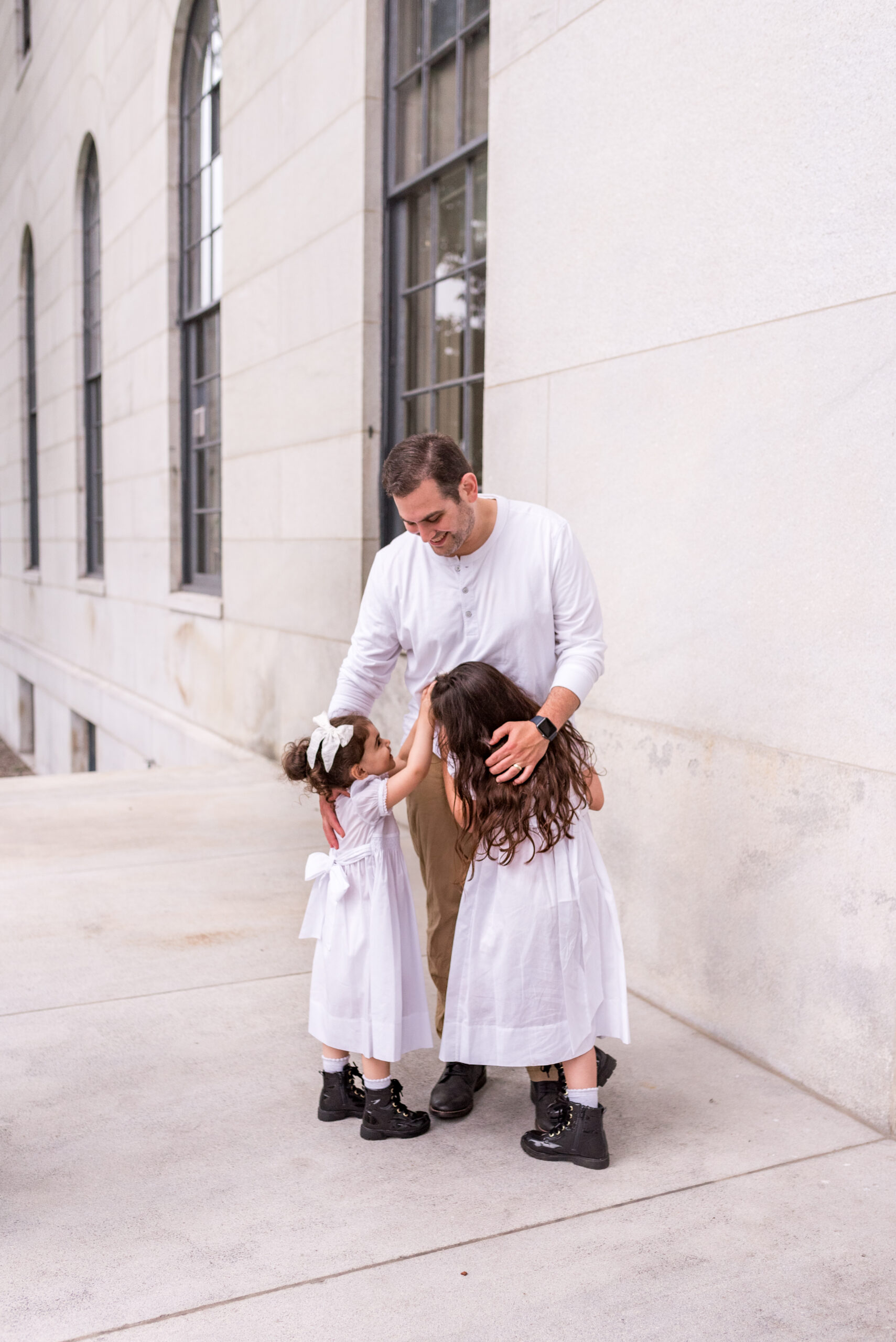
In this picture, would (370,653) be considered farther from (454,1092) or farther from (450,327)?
(450,327)

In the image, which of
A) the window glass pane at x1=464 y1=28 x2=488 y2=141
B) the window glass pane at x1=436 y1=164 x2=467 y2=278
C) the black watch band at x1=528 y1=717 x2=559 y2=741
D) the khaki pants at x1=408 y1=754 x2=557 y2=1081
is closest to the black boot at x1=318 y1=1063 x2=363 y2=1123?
the khaki pants at x1=408 y1=754 x2=557 y2=1081

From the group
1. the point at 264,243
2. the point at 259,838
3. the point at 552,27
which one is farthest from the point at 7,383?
the point at 552,27

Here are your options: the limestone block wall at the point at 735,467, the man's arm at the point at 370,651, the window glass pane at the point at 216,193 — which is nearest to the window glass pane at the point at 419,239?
the limestone block wall at the point at 735,467

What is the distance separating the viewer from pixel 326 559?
7.62 meters

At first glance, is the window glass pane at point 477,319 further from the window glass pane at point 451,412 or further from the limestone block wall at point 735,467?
the limestone block wall at point 735,467

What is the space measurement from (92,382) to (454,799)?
13.4 metres

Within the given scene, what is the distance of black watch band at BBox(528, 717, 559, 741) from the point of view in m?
2.88

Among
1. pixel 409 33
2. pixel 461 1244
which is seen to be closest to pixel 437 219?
pixel 409 33

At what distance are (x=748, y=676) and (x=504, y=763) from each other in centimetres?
120

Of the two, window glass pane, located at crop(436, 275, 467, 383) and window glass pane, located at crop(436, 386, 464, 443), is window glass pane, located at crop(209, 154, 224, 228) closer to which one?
window glass pane, located at crop(436, 275, 467, 383)

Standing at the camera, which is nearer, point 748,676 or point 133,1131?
point 133,1131

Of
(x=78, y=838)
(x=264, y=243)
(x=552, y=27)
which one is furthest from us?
(x=264, y=243)

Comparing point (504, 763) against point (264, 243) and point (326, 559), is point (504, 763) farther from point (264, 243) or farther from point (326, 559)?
point (264, 243)

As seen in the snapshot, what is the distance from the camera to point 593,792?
302 centimetres
